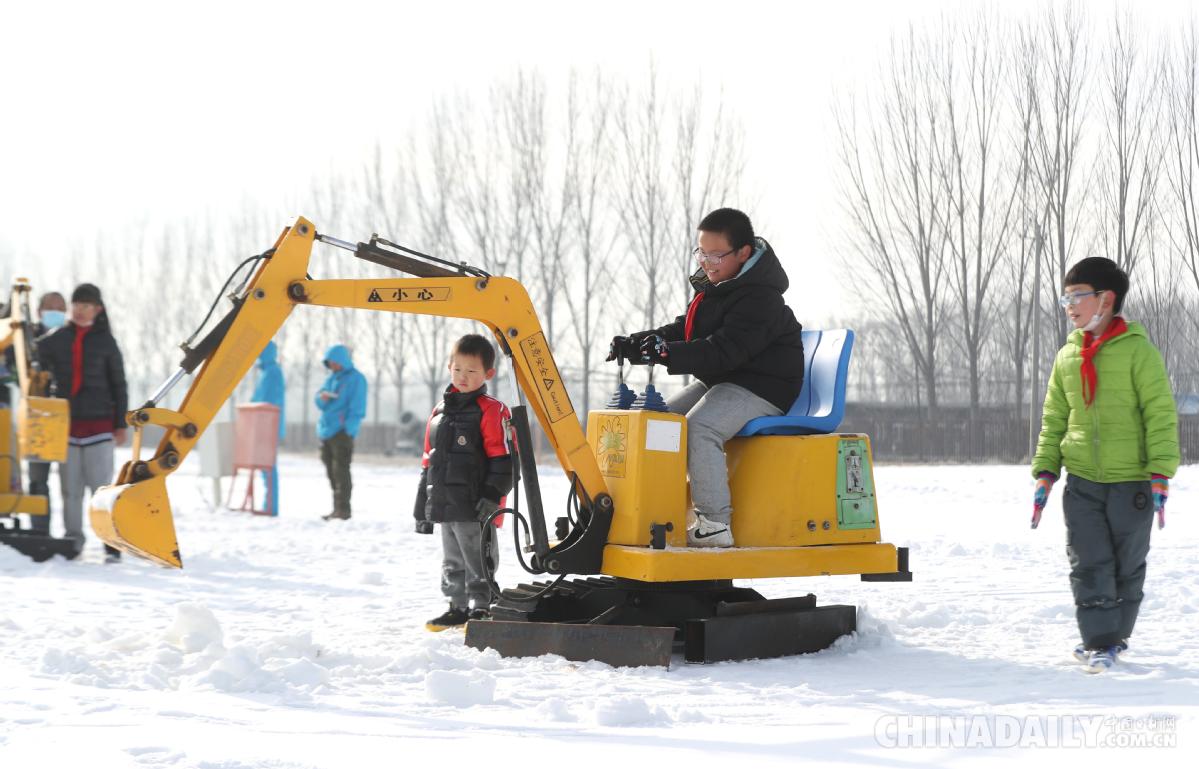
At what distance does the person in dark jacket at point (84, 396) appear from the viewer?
30.1ft

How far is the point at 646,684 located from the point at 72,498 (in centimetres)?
605

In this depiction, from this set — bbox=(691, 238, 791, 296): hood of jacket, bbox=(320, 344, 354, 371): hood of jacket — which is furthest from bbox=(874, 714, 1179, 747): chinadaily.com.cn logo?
bbox=(320, 344, 354, 371): hood of jacket

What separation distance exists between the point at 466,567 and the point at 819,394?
2.06m

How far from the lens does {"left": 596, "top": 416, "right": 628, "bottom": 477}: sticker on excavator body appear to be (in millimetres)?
Answer: 5516

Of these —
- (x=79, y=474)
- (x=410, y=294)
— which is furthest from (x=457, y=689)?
(x=79, y=474)

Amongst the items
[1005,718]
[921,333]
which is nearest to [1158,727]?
[1005,718]

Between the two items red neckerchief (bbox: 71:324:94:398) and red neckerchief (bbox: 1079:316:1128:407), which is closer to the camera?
red neckerchief (bbox: 1079:316:1128:407)

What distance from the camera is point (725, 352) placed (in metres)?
5.43

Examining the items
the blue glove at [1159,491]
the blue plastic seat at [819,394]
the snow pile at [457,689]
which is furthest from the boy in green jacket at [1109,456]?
the snow pile at [457,689]

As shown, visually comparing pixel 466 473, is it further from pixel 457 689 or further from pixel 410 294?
pixel 457 689

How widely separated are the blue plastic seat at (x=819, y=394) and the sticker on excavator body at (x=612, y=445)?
1.77ft

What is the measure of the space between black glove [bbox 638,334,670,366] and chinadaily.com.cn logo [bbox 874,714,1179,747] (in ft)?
6.21

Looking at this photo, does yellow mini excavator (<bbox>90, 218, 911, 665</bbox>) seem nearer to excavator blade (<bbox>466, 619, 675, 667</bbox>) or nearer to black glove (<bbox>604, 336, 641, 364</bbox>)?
excavator blade (<bbox>466, 619, 675, 667</bbox>)

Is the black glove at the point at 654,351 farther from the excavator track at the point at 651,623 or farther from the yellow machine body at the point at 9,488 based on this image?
the yellow machine body at the point at 9,488
